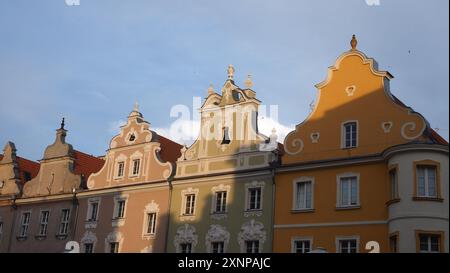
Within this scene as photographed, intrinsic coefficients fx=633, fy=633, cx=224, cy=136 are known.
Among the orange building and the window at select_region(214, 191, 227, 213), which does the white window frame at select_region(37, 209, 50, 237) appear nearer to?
the window at select_region(214, 191, 227, 213)

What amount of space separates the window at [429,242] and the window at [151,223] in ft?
50.9

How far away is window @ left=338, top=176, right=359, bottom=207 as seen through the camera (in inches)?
1176

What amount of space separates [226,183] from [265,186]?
253cm

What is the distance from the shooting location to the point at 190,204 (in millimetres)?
35531

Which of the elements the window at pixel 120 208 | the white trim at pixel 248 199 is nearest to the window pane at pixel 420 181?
the white trim at pixel 248 199

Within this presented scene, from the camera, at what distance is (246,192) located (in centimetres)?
3334

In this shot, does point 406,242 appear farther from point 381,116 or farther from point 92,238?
point 92,238

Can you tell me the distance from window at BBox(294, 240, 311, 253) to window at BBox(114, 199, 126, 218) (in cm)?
1209

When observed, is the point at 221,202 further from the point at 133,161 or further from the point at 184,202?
the point at 133,161

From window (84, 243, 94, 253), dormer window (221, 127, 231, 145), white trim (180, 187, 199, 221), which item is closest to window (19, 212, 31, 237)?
window (84, 243, 94, 253)

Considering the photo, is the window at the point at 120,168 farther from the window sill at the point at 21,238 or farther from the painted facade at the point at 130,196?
the window sill at the point at 21,238

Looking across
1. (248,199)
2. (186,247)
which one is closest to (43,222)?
(186,247)
